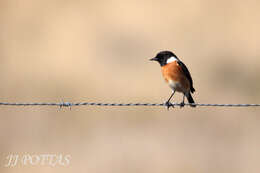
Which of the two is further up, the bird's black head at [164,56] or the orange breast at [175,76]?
the bird's black head at [164,56]

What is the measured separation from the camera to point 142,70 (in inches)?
647

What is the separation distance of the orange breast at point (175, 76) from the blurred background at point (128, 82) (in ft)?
Answer: 9.97

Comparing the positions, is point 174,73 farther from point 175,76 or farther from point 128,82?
point 128,82

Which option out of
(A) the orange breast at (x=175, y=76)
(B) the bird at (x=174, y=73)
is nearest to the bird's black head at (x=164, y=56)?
(B) the bird at (x=174, y=73)

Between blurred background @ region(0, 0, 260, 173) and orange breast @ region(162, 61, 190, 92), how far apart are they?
3.04m

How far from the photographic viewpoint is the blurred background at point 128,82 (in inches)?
551

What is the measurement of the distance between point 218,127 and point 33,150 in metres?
3.61

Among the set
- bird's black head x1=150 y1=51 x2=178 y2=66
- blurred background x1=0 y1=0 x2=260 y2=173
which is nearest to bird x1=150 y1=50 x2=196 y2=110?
bird's black head x1=150 y1=51 x2=178 y2=66

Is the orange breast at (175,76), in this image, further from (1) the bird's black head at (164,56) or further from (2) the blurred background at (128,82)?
(2) the blurred background at (128,82)

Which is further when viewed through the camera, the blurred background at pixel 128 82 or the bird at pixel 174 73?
the blurred background at pixel 128 82

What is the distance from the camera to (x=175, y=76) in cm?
1098

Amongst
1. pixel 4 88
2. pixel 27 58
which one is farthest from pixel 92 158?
pixel 27 58

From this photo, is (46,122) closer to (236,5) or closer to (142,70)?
(142,70)

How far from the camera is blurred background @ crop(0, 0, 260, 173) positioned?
1398 centimetres
